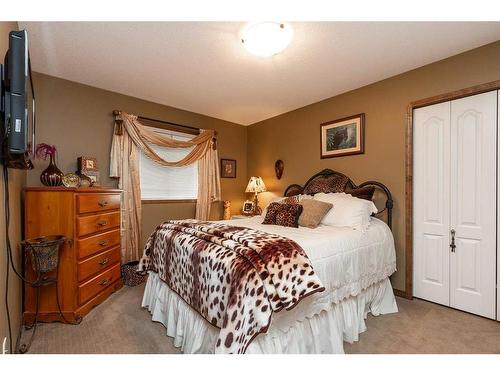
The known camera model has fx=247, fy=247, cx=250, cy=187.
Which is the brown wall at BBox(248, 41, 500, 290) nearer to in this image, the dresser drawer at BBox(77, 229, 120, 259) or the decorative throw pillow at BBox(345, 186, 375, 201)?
the decorative throw pillow at BBox(345, 186, 375, 201)

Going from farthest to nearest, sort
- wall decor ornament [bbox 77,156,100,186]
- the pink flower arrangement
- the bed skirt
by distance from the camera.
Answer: wall decor ornament [bbox 77,156,100,186], the pink flower arrangement, the bed skirt

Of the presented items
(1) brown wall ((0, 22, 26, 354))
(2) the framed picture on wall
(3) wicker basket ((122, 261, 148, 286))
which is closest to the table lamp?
(2) the framed picture on wall

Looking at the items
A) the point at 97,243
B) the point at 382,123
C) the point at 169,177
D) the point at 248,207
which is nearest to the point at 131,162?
the point at 169,177

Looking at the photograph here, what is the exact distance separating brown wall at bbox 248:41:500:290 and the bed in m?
0.61

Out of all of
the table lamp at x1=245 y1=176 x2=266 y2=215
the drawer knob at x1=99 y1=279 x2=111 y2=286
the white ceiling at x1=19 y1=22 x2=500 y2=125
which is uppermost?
the white ceiling at x1=19 y1=22 x2=500 y2=125

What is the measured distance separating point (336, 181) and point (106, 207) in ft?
8.89

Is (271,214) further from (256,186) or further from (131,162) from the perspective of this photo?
(131,162)

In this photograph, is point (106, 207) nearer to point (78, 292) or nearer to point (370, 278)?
point (78, 292)

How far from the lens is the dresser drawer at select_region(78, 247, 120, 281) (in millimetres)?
2254

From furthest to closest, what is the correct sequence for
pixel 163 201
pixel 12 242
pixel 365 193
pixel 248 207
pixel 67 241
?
pixel 248 207, pixel 163 201, pixel 365 193, pixel 67 241, pixel 12 242

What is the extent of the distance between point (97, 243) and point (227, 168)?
2477 millimetres

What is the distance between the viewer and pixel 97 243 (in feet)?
8.07

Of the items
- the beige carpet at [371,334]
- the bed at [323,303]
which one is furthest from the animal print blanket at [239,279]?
the beige carpet at [371,334]
